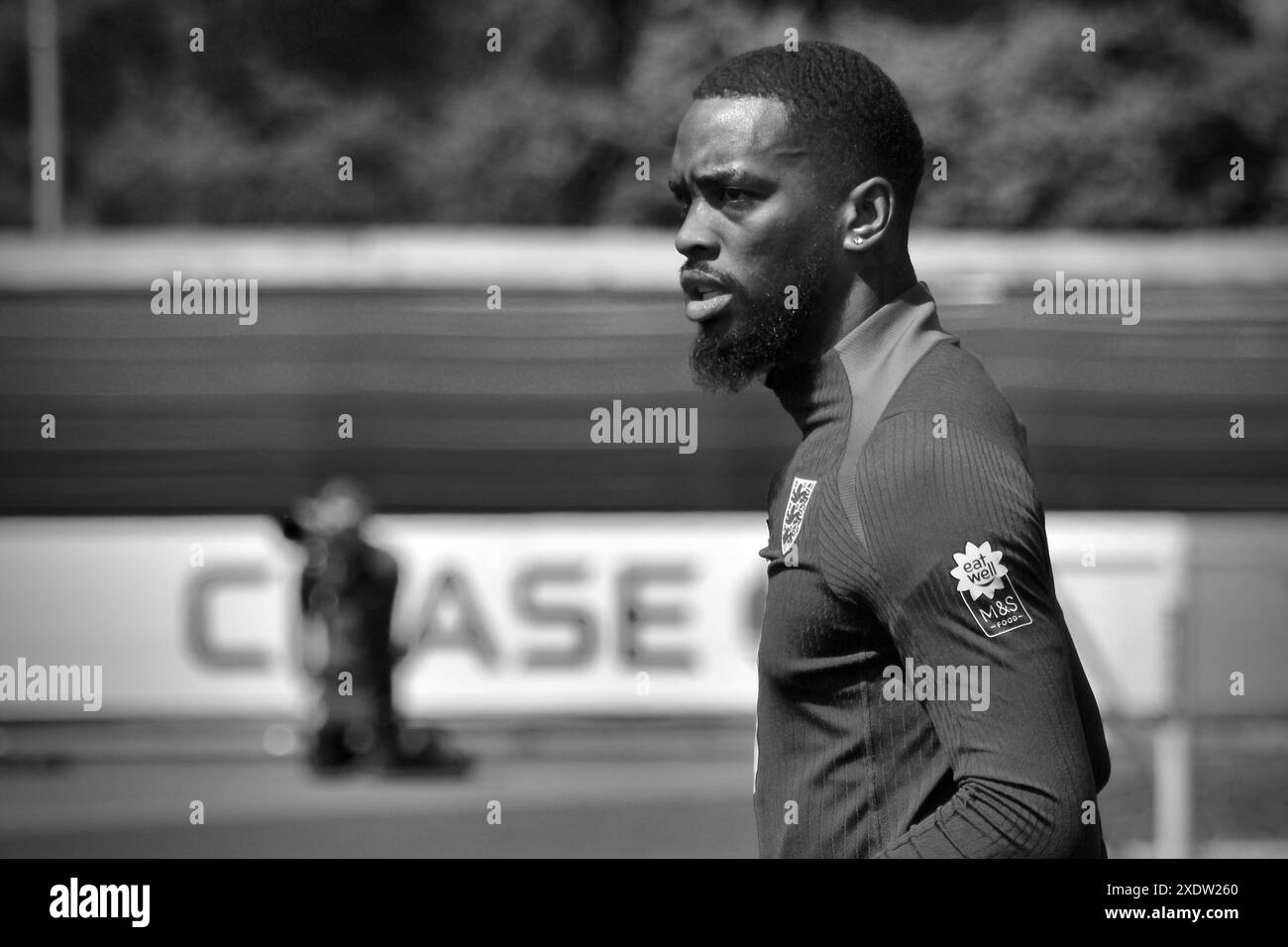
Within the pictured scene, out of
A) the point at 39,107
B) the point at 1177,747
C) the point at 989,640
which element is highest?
the point at 39,107

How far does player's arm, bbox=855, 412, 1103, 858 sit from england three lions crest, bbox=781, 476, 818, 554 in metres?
0.13

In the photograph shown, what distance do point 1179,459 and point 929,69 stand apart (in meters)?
7.21

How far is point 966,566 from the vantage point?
4.73 feet

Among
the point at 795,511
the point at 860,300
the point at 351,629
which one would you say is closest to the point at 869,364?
the point at 860,300

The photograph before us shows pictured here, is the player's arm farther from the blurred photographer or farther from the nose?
the blurred photographer

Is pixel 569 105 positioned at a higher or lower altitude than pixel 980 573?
higher

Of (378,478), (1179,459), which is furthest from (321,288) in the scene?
(1179,459)

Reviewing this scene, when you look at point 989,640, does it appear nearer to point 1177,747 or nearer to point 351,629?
point 1177,747

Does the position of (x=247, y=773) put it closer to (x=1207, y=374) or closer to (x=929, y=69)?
(x=1207, y=374)

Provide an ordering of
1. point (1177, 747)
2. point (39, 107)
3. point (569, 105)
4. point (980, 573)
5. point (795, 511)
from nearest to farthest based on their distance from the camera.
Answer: point (980, 573)
point (795, 511)
point (1177, 747)
point (39, 107)
point (569, 105)

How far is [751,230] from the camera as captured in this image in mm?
1660

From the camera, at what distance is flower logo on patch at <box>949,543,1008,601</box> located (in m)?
1.44

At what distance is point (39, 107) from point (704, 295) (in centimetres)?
1218

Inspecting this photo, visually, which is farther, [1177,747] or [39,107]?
[39,107]
